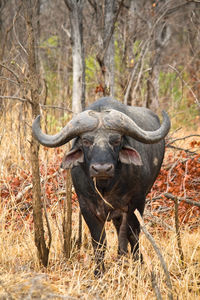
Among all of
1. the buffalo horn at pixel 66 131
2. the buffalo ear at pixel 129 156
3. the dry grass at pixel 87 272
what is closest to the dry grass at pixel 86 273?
the dry grass at pixel 87 272

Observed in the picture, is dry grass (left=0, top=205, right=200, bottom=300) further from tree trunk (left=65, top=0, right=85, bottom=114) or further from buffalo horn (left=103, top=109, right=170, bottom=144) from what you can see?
Result: tree trunk (left=65, top=0, right=85, bottom=114)

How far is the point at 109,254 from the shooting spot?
455cm

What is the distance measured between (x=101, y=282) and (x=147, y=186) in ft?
3.81

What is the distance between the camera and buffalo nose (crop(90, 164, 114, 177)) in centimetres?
347

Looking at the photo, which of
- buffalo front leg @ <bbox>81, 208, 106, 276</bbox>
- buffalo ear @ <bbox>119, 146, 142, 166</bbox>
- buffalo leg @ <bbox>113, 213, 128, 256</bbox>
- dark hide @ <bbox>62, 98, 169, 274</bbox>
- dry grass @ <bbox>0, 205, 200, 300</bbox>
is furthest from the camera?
buffalo leg @ <bbox>113, 213, 128, 256</bbox>

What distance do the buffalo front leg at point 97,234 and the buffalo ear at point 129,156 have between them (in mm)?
677

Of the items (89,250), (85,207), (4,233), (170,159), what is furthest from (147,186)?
(170,159)

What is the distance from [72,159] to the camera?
4.01 metres

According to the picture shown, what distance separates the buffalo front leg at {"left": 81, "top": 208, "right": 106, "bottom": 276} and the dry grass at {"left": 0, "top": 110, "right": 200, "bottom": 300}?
0.10 meters

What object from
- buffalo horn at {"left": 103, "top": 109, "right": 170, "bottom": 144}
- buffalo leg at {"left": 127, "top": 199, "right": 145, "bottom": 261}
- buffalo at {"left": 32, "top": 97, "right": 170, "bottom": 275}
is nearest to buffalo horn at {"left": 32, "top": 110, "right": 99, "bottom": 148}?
buffalo at {"left": 32, "top": 97, "right": 170, "bottom": 275}

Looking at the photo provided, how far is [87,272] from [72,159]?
104 centimetres

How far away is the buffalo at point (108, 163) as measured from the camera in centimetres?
379

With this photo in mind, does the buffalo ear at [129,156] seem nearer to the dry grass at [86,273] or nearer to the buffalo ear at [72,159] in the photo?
the buffalo ear at [72,159]

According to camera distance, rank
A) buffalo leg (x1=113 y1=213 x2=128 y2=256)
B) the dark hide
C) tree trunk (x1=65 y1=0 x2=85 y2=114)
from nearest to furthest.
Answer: the dark hide < buffalo leg (x1=113 y1=213 x2=128 y2=256) < tree trunk (x1=65 y1=0 x2=85 y2=114)
